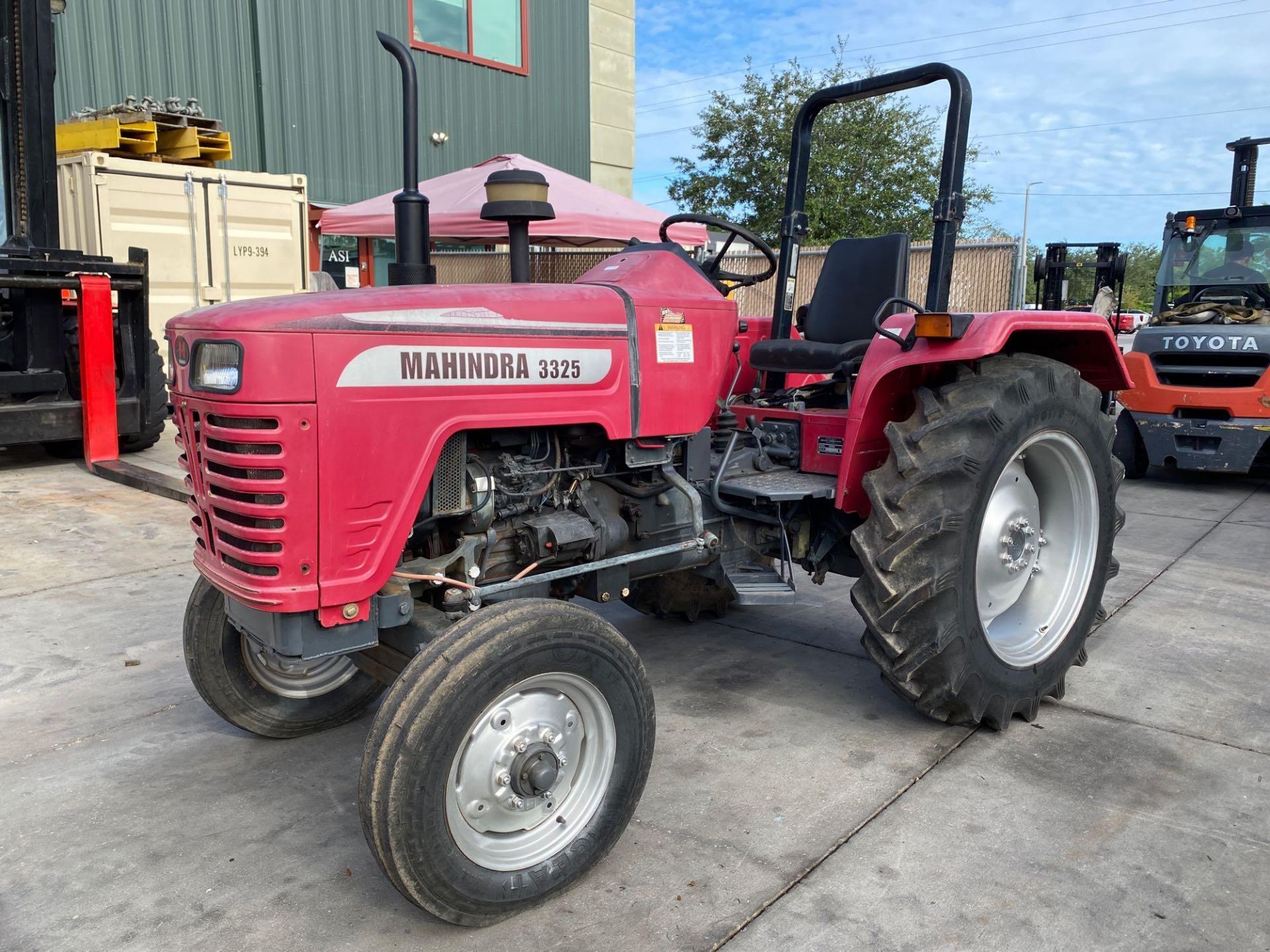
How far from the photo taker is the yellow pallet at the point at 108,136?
850 centimetres

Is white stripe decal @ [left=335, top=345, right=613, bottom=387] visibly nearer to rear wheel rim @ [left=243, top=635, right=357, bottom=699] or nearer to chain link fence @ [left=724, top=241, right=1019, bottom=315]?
rear wheel rim @ [left=243, top=635, right=357, bottom=699]

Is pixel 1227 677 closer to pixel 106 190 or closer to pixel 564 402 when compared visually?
pixel 564 402

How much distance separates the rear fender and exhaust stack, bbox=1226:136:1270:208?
238 inches

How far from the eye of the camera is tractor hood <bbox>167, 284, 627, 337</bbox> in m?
2.08

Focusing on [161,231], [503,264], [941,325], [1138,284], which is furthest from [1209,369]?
[1138,284]

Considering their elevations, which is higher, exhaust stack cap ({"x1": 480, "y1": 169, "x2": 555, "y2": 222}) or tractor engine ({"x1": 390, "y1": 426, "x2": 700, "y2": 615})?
exhaust stack cap ({"x1": 480, "y1": 169, "x2": 555, "y2": 222})

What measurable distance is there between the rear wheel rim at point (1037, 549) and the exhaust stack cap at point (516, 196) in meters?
1.59

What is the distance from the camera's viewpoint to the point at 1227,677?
3.59 meters

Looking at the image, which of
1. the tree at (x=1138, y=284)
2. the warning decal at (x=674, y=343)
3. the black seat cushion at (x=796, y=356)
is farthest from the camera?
the tree at (x=1138, y=284)

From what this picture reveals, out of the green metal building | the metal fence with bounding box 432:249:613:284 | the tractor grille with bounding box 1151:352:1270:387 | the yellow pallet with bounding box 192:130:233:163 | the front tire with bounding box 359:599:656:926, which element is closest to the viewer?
the front tire with bounding box 359:599:656:926

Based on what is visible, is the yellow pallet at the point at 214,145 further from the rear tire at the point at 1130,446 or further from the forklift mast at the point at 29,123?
the rear tire at the point at 1130,446

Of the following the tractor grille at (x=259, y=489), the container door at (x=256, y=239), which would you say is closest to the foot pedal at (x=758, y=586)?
the tractor grille at (x=259, y=489)

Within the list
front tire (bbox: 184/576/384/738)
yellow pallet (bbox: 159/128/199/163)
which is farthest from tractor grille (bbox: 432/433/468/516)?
yellow pallet (bbox: 159/128/199/163)

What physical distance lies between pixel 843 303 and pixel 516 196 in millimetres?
1711
